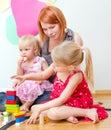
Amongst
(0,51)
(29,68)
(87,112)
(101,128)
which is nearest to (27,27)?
(0,51)

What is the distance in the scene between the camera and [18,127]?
1.22 meters

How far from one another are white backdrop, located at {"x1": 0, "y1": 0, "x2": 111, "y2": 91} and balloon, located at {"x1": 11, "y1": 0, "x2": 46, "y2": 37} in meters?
0.05

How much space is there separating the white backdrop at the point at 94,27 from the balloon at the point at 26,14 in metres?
0.05

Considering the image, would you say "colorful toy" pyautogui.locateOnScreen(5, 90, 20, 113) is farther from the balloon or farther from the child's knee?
the balloon

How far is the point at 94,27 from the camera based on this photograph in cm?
186

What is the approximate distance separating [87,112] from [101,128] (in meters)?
0.12

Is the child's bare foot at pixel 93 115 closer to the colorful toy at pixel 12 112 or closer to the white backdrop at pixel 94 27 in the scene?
the colorful toy at pixel 12 112

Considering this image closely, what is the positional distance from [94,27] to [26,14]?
42 centimetres

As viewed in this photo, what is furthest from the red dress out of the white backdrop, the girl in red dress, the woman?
the white backdrop

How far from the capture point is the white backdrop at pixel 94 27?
1.84 meters

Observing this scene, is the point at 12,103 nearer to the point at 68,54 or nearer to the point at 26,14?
the point at 68,54

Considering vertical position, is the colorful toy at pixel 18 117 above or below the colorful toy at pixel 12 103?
below

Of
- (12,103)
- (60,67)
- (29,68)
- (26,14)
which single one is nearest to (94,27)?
(26,14)

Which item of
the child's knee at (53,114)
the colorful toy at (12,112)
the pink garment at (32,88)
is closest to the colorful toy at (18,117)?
the colorful toy at (12,112)
